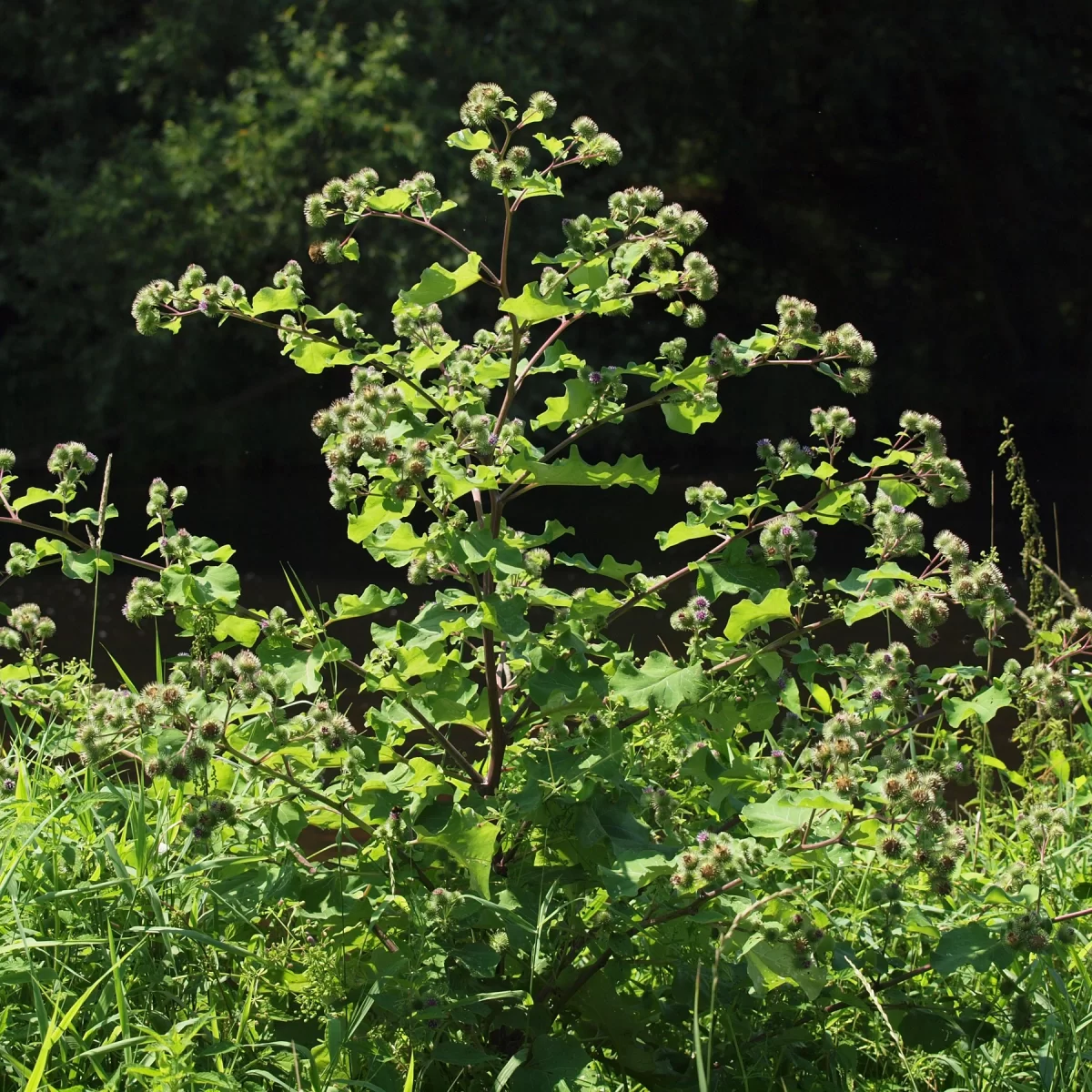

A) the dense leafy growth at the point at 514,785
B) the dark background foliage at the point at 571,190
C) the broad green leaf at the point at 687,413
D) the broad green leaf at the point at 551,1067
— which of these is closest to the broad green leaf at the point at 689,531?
the dense leafy growth at the point at 514,785

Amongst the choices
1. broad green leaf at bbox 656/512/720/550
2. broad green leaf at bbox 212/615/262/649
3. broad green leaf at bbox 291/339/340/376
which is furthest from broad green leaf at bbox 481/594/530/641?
broad green leaf at bbox 291/339/340/376

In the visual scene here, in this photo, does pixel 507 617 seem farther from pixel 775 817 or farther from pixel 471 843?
pixel 775 817

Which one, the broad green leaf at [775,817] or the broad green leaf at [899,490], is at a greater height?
the broad green leaf at [899,490]

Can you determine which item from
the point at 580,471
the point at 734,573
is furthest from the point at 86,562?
the point at 734,573

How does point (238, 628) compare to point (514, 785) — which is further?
point (514, 785)

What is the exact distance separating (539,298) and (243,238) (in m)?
10.3

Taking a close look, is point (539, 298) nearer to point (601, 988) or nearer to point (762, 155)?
point (601, 988)

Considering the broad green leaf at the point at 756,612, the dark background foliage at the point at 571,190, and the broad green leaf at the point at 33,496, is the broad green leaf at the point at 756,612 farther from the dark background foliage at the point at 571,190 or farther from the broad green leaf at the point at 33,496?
the dark background foliage at the point at 571,190

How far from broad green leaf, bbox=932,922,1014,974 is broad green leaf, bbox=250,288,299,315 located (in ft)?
4.21

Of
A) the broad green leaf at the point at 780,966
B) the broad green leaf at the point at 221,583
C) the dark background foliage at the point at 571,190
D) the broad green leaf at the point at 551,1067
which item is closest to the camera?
the broad green leaf at the point at 780,966

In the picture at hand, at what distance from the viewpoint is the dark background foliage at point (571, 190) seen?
38.0 ft

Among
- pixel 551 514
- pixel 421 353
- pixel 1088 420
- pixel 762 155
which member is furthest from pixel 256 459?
pixel 421 353

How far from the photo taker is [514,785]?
2348 mm

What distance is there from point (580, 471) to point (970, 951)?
837 millimetres
